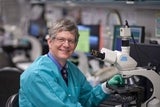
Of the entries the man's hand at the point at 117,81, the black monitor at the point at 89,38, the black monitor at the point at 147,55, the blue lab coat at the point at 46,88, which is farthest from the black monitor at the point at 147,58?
the black monitor at the point at 89,38

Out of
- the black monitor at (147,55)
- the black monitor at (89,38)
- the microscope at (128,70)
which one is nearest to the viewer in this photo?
the microscope at (128,70)

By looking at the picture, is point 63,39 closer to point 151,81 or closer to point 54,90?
point 54,90

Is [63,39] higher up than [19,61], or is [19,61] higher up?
[63,39]

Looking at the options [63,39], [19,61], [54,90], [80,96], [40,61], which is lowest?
[19,61]

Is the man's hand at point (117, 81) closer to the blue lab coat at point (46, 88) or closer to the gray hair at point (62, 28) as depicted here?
the blue lab coat at point (46, 88)

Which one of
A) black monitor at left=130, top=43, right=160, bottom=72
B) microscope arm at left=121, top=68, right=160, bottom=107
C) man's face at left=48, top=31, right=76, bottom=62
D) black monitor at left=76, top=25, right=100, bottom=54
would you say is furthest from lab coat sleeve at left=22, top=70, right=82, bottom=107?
black monitor at left=76, top=25, right=100, bottom=54

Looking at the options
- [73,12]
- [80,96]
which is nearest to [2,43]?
[73,12]

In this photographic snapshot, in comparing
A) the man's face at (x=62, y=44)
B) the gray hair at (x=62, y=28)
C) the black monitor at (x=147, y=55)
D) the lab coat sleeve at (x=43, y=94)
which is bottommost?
the lab coat sleeve at (x=43, y=94)

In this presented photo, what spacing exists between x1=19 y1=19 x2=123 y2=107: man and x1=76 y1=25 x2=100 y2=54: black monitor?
1.07 metres

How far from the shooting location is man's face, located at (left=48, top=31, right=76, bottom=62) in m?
1.81

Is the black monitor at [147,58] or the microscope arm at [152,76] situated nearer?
the microscope arm at [152,76]

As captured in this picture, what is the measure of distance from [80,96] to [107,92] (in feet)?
0.67

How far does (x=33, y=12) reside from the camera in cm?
437

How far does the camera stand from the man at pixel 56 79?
172 cm
